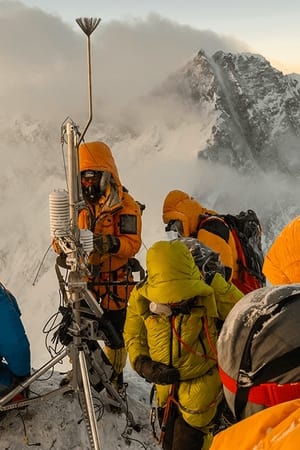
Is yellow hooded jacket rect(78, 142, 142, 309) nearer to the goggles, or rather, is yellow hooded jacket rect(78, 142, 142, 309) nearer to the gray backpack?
the goggles

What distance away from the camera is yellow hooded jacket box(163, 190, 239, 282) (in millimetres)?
4438

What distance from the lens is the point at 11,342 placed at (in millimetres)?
3734

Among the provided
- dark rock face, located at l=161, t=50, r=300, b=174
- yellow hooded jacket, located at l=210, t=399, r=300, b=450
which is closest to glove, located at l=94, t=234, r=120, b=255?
yellow hooded jacket, located at l=210, t=399, r=300, b=450

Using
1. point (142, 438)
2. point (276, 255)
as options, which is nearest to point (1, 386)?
point (142, 438)

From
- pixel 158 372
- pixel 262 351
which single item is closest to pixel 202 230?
pixel 158 372

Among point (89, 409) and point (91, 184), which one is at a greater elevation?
point (91, 184)

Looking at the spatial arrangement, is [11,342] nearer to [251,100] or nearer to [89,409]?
[89,409]

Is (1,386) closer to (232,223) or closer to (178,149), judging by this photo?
(232,223)

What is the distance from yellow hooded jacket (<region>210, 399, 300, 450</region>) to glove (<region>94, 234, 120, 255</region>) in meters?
3.23

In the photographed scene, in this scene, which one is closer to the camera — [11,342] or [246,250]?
Result: [11,342]

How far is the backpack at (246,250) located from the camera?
15.8ft

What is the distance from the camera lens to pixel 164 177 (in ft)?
190

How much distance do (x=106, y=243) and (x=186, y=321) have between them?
54.7 inches

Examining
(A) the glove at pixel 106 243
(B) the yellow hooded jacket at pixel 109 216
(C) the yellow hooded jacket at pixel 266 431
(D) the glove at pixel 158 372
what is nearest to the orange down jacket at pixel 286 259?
(D) the glove at pixel 158 372
